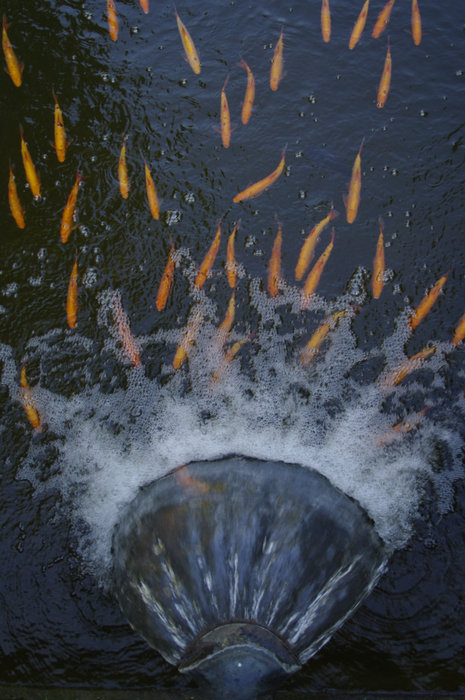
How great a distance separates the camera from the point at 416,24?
5.99 m

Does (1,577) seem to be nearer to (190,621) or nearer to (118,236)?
(190,621)

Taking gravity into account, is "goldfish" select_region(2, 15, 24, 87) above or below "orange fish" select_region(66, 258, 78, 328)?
above

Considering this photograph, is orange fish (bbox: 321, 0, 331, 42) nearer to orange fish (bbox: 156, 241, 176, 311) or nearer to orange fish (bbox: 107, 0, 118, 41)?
orange fish (bbox: 107, 0, 118, 41)

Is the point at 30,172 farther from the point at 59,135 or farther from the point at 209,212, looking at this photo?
the point at 209,212

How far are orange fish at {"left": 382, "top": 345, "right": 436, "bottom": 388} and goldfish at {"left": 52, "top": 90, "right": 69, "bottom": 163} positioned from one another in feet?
11.7

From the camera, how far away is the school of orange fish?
15.5 feet

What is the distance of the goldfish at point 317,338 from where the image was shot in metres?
4.78

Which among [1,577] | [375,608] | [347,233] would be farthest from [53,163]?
[375,608]

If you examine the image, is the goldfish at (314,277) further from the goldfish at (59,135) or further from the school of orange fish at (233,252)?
the goldfish at (59,135)

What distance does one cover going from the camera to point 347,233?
17.1 feet

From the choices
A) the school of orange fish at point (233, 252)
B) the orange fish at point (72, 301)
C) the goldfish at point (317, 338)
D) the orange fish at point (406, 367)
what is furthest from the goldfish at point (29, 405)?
the orange fish at point (406, 367)

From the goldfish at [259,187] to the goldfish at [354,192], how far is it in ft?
2.20

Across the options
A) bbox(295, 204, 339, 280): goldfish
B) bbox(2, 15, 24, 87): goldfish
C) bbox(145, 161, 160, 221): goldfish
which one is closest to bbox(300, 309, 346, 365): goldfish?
bbox(295, 204, 339, 280): goldfish

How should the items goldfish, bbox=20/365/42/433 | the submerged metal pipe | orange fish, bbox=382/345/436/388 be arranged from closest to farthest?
the submerged metal pipe < goldfish, bbox=20/365/42/433 < orange fish, bbox=382/345/436/388
